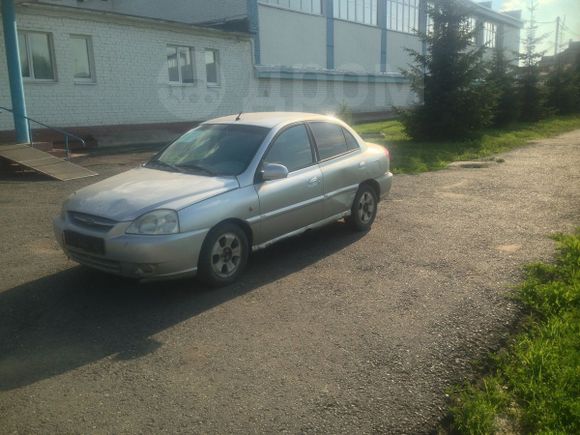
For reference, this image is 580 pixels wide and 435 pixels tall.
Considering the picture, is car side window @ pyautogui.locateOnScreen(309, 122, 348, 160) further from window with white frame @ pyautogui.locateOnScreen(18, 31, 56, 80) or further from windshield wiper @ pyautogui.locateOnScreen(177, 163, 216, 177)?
window with white frame @ pyautogui.locateOnScreen(18, 31, 56, 80)

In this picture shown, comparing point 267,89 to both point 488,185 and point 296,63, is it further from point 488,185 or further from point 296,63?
point 488,185

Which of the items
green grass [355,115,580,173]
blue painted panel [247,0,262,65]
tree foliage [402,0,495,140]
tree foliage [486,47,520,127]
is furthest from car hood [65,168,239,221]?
tree foliage [486,47,520,127]

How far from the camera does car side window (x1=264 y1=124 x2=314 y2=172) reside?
5.77 metres

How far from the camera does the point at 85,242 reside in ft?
15.6

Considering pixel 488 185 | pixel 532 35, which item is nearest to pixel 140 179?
pixel 488 185

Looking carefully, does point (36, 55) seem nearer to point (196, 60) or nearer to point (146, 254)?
point (196, 60)

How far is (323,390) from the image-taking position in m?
3.33

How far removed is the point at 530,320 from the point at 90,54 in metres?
→ 16.8

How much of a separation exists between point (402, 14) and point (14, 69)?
30297 mm

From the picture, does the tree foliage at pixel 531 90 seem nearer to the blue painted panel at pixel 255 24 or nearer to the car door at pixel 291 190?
the blue painted panel at pixel 255 24

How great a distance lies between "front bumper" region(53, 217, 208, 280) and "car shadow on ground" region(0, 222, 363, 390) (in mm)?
302

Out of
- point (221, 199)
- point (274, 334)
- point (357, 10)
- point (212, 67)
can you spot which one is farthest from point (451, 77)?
point (357, 10)

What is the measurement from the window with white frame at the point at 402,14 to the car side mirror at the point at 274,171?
33.5 metres

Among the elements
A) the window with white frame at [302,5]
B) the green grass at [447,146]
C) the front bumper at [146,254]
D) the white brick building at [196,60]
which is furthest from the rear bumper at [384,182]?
the window with white frame at [302,5]
